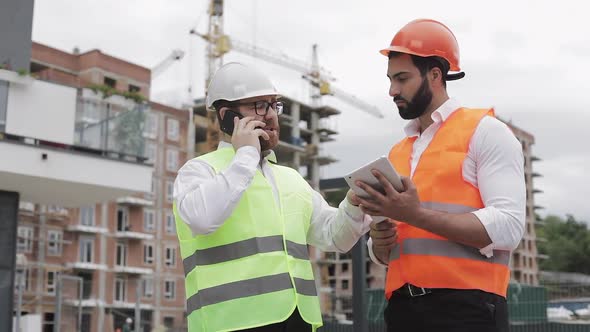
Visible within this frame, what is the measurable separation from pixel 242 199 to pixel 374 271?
3056 inches

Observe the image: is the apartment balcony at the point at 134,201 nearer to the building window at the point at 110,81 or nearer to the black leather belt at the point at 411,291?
the building window at the point at 110,81

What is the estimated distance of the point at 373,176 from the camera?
287 cm

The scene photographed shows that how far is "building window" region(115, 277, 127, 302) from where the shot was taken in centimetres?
5572

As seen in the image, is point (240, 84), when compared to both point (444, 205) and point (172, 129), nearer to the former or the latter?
point (444, 205)

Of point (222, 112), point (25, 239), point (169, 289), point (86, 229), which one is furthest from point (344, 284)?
point (222, 112)

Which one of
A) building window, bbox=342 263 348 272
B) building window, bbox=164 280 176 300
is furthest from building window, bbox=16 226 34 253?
building window, bbox=342 263 348 272

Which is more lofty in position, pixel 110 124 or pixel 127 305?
pixel 110 124

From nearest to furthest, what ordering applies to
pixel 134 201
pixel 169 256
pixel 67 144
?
pixel 67 144, pixel 134 201, pixel 169 256

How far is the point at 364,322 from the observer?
6.22 metres

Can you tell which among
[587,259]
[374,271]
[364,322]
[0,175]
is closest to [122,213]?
[374,271]

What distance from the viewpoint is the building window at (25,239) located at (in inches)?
1956

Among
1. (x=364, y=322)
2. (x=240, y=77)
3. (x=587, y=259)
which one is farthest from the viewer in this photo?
(x=587, y=259)

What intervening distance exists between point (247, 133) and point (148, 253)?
57.6m

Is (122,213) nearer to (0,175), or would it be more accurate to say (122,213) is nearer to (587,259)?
(0,175)
